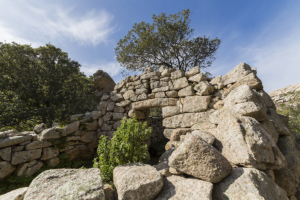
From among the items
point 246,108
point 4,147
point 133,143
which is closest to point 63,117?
point 4,147

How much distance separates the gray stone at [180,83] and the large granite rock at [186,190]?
311cm

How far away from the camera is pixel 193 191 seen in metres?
1.72

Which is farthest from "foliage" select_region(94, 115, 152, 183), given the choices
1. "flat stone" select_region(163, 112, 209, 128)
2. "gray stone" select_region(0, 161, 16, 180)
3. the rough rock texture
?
"gray stone" select_region(0, 161, 16, 180)

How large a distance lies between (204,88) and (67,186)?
12.5ft

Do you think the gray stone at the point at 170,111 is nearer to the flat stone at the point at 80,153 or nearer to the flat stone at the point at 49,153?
the flat stone at the point at 80,153

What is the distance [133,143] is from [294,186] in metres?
2.80

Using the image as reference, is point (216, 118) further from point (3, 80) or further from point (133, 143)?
point (3, 80)

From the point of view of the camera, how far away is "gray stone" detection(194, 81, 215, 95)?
4.12m

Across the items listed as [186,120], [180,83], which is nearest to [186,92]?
[180,83]

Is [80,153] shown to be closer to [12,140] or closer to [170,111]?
[12,140]

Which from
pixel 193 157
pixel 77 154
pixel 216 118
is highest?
pixel 216 118

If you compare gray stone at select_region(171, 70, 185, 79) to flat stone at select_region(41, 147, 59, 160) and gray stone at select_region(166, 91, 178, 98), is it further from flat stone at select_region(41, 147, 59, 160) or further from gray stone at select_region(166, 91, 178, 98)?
flat stone at select_region(41, 147, 59, 160)

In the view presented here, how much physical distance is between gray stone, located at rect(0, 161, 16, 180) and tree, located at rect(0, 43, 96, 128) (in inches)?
124

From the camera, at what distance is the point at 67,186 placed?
5.51 feet
